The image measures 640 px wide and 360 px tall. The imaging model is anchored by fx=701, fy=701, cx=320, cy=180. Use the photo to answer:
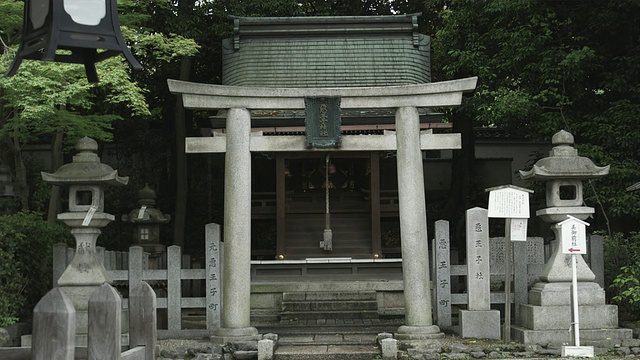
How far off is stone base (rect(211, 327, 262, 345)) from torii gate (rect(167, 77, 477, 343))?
2 centimetres

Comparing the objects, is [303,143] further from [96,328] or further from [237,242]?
[96,328]

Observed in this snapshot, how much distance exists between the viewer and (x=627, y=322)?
492 inches

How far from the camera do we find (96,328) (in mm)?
3713

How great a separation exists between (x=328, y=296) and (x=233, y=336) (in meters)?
3.71

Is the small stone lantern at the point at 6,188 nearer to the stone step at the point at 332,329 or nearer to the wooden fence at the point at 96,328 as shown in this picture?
the stone step at the point at 332,329

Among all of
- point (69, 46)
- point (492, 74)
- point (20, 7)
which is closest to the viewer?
point (69, 46)

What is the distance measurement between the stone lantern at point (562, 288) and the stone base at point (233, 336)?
14.4 feet

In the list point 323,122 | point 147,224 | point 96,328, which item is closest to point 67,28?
point 96,328

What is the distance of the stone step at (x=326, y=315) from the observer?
14.1 metres

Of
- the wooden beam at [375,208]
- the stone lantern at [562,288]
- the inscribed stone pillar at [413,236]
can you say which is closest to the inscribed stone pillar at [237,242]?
the inscribed stone pillar at [413,236]

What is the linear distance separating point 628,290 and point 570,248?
2230mm

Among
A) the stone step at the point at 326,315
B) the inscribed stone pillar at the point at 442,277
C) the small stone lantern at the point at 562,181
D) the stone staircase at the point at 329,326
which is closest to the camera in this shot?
the stone staircase at the point at 329,326

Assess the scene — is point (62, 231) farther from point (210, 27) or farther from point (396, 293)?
point (210, 27)

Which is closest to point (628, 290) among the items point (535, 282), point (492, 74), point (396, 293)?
point (535, 282)
